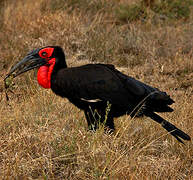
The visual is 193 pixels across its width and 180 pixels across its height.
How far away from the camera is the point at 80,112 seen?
13.3 feet

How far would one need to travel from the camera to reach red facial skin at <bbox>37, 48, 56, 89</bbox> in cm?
347

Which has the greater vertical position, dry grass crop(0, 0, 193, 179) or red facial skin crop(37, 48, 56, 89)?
red facial skin crop(37, 48, 56, 89)

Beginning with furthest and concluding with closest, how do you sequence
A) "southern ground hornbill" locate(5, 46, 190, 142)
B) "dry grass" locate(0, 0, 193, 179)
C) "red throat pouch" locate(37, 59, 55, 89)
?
"red throat pouch" locate(37, 59, 55, 89), "southern ground hornbill" locate(5, 46, 190, 142), "dry grass" locate(0, 0, 193, 179)

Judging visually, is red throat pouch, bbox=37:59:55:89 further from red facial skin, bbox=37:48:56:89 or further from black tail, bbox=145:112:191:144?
black tail, bbox=145:112:191:144

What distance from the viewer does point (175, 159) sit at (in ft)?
10.0

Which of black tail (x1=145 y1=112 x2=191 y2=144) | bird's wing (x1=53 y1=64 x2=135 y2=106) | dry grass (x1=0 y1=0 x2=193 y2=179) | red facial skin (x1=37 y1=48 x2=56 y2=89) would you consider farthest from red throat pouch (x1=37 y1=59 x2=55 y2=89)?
black tail (x1=145 y1=112 x2=191 y2=144)

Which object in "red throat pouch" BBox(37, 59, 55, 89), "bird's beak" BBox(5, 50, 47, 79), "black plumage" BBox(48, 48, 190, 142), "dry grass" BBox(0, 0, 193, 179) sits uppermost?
"bird's beak" BBox(5, 50, 47, 79)

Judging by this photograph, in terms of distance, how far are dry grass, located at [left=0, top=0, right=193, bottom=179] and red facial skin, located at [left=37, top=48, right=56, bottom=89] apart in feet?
1.08

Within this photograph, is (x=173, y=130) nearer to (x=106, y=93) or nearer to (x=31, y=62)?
(x=106, y=93)

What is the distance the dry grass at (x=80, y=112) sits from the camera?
107 inches

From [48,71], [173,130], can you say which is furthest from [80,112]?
[173,130]

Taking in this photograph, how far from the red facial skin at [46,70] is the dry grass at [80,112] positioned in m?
0.33

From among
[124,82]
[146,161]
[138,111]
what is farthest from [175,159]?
[124,82]

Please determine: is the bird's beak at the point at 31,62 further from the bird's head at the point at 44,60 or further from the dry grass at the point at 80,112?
the dry grass at the point at 80,112
